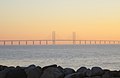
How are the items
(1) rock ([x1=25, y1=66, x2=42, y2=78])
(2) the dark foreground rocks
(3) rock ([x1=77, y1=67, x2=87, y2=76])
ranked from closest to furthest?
1. (2) the dark foreground rocks
2. (3) rock ([x1=77, y1=67, x2=87, y2=76])
3. (1) rock ([x1=25, y1=66, x2=42, y2=78])

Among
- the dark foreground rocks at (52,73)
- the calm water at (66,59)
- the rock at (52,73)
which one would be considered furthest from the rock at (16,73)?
the calm water at (66,59)

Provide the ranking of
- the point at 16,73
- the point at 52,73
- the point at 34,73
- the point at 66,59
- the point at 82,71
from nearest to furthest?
the point at 52,73 < the point at 16,73 < the point at 34,73 < the point at 82,71 < the point at 66,59

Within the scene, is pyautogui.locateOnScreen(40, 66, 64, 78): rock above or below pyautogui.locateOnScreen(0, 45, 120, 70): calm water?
above

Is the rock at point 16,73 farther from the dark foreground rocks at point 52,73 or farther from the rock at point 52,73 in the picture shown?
the rock at point 52,73

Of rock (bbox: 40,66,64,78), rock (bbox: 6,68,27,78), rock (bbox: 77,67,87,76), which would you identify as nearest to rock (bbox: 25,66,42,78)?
rock (bbox: 6,68,27,78)

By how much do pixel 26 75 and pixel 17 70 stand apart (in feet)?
1.35

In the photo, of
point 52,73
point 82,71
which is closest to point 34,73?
point 52,73

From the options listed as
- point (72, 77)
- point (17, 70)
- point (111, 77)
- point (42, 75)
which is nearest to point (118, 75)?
point (111, 77)

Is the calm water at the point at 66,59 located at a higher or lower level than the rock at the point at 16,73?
lower

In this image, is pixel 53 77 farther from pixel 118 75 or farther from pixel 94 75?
pixel 118 75

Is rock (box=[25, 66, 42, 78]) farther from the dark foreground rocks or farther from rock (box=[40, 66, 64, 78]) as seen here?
rock (box=[40, 66, 64, 78])

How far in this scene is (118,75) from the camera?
43.6ft

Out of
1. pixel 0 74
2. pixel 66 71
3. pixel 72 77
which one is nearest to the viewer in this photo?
pixel 72 77

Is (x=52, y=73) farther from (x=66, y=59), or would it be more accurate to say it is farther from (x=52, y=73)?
(x=66, y=59)
